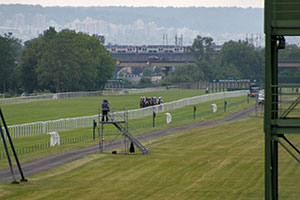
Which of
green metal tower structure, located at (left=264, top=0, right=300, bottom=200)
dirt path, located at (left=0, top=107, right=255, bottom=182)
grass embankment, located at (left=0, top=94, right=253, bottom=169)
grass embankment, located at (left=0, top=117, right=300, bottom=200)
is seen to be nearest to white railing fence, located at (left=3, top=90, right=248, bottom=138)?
grass embankment, located at (left=0, top=94, right=253, bottom=169)

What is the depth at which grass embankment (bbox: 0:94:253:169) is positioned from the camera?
42.4 meters

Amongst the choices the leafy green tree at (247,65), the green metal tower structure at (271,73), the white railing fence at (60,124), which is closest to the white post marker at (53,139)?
the white railing fence at (60,124)

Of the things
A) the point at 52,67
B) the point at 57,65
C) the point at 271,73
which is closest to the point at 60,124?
the point at 271,73

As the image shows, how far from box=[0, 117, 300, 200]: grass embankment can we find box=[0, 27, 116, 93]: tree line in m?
85.3

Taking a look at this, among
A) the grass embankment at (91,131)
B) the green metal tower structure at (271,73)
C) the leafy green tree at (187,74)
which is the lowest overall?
the grass embankment at (91,131)

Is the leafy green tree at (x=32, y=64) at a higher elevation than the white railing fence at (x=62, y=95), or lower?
higher

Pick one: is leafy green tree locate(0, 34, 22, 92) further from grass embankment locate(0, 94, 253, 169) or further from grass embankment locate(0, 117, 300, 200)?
grass embankment locate(0, 117, 300, 200)

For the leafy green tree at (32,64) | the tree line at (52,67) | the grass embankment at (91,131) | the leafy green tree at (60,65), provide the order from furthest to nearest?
the leafy green tree at (32,64)
the tree line at (52,67)
the leafy green tree at (60,65)
the grass embankment at (91,131)

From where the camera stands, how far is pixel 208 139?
167 feet

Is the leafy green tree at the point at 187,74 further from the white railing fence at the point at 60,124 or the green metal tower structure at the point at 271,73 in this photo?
the green metal tower structure at the point at 271,73

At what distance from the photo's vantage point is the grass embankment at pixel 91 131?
42406 mm

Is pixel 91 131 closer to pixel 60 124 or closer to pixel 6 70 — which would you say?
pixel 60 124

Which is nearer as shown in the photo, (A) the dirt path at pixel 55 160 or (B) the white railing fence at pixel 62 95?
(A) the dirt path at pixel 55 160

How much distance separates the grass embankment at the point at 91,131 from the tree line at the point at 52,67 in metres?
45.8
